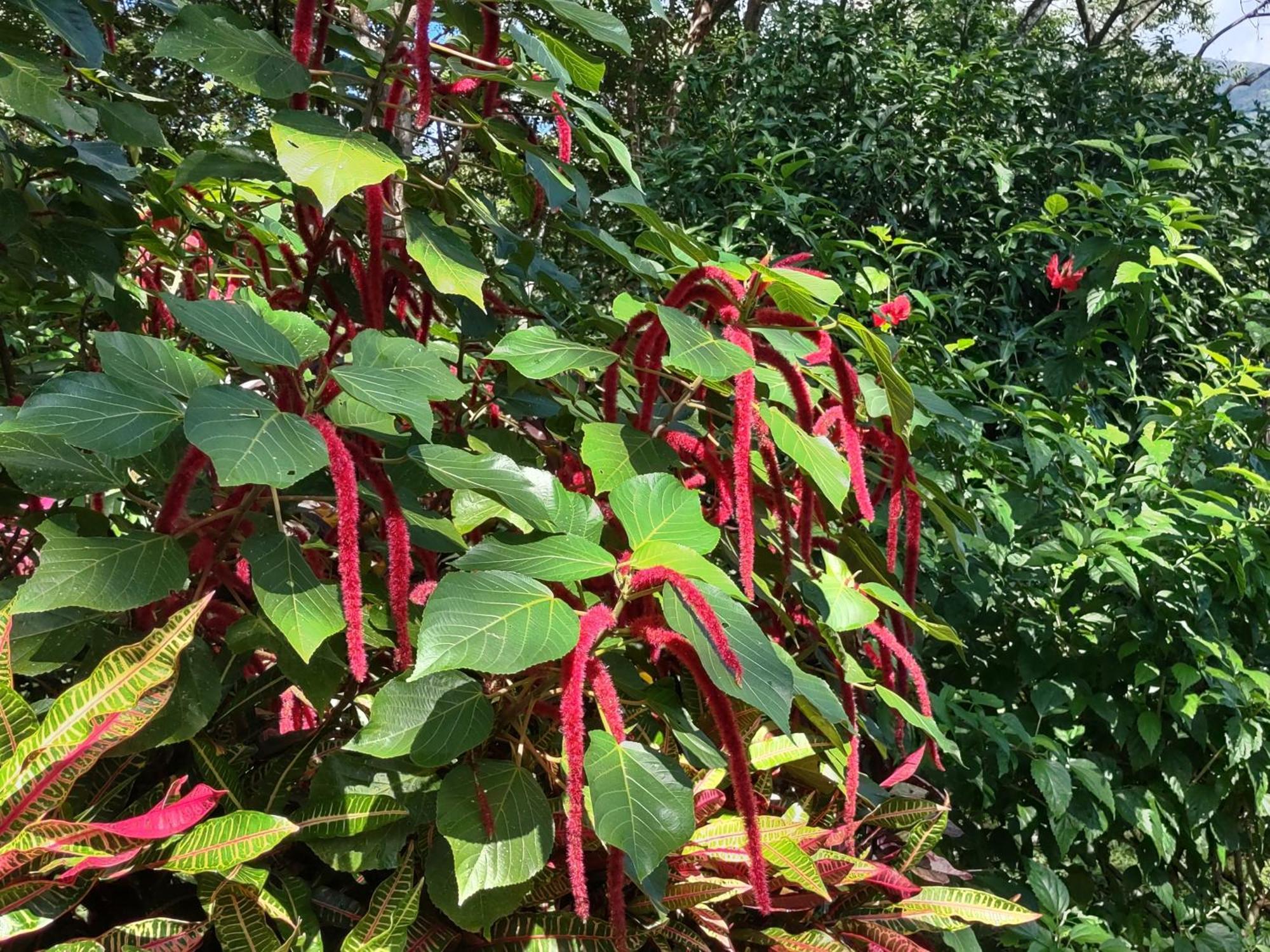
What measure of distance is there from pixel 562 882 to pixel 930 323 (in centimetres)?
215

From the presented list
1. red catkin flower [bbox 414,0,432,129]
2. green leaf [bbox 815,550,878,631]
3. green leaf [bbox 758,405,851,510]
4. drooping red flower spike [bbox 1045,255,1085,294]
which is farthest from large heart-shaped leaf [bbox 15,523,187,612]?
drooping red flower spike [bbox 1045,255,1085,294]

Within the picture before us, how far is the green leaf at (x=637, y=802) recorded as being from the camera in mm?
766

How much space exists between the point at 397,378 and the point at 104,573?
0.88ft

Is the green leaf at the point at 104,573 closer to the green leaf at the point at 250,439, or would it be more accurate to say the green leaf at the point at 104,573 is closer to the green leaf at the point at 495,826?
the green leaf at the point at 250,439

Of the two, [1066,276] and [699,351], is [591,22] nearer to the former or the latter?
[699,351]

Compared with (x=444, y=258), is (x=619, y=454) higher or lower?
lower

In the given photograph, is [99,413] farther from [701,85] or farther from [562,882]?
[701,85]

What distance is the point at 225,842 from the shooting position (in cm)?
75

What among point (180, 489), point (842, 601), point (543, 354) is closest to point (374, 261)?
point (543, 354)

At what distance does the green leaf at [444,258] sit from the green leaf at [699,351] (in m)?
0.18

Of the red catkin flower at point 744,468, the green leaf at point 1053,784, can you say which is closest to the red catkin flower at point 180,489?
the red catkin flower at point 744,468

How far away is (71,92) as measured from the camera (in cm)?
125

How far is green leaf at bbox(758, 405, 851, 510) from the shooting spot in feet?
3.11

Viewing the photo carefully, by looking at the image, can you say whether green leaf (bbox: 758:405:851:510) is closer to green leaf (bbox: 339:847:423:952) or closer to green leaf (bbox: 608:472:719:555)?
green leaf (bbox: 608:472:719:555)
